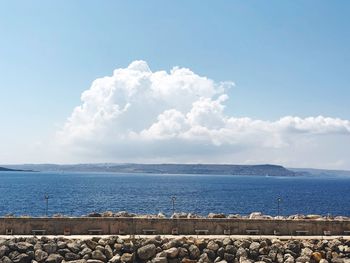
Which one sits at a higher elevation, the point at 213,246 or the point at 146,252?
the point at 213,246

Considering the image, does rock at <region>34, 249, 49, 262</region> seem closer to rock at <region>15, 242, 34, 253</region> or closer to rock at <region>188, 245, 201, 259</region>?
rock at <region>15, 242, 34, 253</region>

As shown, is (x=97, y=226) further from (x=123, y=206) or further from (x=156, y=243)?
(x=123, y=206)

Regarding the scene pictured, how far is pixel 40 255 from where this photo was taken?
30359 millimetres

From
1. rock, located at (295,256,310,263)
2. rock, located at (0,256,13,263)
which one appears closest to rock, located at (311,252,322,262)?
rock, located at (295,256,310,263)

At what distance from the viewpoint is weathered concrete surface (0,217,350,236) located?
115ft

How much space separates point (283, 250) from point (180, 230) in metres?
8.05

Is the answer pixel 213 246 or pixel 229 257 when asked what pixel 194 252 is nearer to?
pixel 213 246

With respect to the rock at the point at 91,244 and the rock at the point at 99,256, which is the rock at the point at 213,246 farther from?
Answer: the rock at the point at 91,244

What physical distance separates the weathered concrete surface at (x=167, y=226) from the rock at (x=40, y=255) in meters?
4.54

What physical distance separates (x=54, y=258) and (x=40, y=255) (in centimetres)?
104

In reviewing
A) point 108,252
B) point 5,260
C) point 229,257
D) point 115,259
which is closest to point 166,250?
point 115,259

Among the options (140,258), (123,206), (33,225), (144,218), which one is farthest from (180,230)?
(123,206)

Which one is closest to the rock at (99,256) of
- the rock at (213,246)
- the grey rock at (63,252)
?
the grey rock at (63,252)

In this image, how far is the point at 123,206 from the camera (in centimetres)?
9581
